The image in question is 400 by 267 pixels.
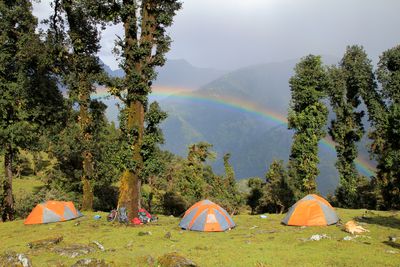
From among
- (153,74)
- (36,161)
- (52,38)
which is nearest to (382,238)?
(153,74)

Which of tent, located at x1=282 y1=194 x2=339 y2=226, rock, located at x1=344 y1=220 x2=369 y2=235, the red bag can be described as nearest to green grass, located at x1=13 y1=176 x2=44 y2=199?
the red bag

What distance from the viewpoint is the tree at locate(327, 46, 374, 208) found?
46125 millimetres

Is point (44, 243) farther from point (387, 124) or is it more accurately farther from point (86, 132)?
point (387, 124)

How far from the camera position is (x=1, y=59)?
28484 mm

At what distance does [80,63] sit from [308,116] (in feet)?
72.0

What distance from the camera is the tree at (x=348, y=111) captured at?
46.1 meters

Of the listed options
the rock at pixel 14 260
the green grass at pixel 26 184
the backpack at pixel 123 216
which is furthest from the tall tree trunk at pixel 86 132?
the green grass at pixel 26 184

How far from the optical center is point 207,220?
71.6ft

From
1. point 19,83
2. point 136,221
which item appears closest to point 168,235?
point 136,221

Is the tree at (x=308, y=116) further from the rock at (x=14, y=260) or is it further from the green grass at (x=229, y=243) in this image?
the rock at (x=14, y=260)

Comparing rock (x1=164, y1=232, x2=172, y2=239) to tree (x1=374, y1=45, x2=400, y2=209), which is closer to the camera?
rock (x1=164, y1=232, x2=172, y2=239)

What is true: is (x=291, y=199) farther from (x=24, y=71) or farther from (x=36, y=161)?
(x=36, y=161)

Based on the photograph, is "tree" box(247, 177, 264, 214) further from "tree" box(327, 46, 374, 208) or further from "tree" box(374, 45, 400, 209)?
"tree" box(374, 45, 400, 209)

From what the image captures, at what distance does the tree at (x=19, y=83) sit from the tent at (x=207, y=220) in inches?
604
